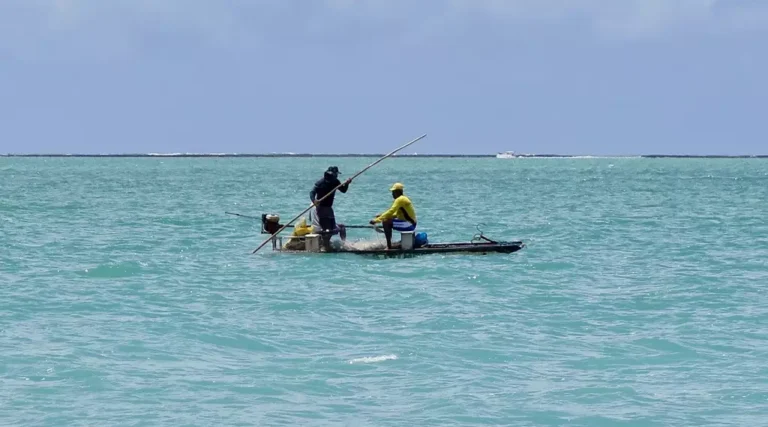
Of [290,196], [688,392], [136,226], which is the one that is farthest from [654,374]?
[290,196]

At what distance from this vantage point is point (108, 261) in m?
26.0

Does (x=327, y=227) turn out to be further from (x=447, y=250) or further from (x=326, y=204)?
(x=447, y=250)

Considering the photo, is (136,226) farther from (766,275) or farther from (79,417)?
(79,417)

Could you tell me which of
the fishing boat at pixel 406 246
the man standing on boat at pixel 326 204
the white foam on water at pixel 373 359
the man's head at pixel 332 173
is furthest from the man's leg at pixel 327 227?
the white foam on water at pixel 373 359

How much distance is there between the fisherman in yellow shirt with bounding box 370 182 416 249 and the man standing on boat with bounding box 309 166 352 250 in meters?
1.01

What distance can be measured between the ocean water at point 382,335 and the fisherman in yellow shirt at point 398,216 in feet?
2.46

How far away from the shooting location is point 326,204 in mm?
25141

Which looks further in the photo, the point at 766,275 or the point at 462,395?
the point at 766,275

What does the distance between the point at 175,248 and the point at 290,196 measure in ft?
130

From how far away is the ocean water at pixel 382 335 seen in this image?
1223 cm

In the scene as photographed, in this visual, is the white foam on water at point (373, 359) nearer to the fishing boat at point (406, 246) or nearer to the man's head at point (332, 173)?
the fishing boat at point (406, 246)

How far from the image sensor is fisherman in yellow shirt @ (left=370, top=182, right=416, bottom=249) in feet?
80.0

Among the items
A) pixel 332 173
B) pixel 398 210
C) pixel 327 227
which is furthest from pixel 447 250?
pixel 332 173

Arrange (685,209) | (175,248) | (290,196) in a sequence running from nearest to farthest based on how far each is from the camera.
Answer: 1. (175,248)
2. (685,209)
3. (290,196)
